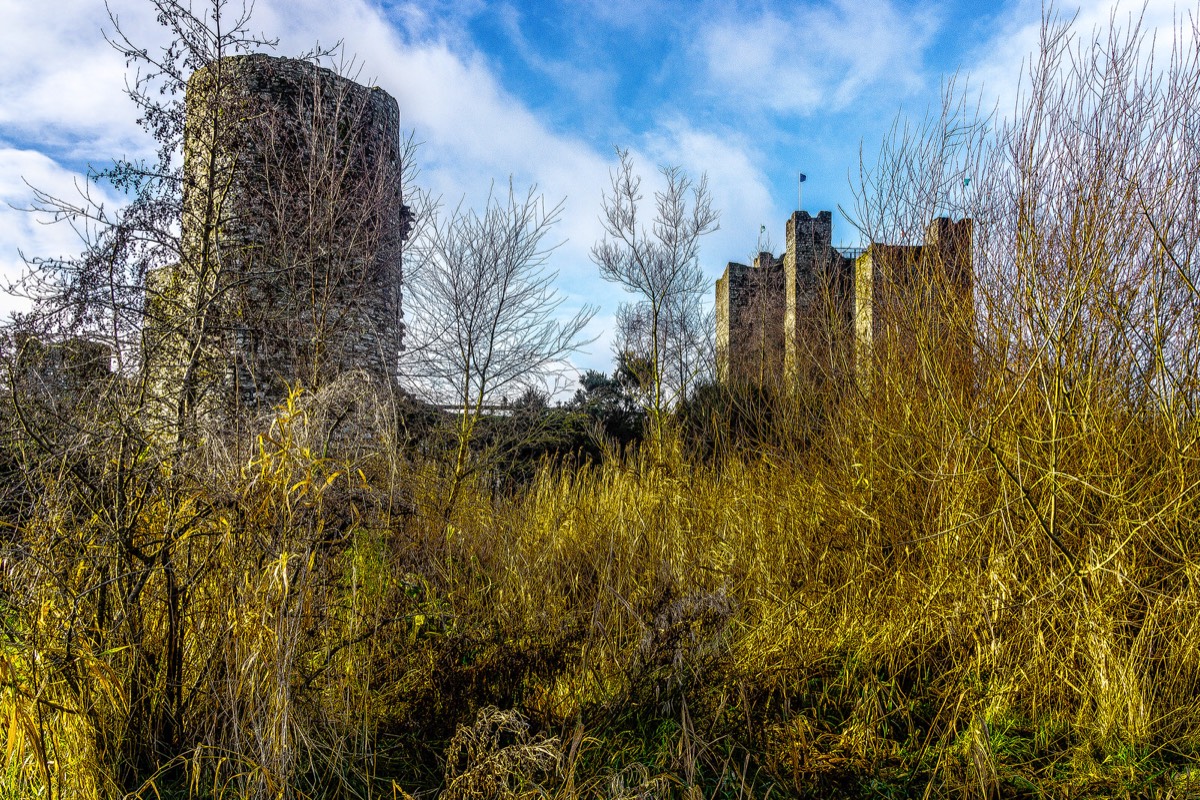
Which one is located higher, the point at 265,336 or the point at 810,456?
the point at 265,336

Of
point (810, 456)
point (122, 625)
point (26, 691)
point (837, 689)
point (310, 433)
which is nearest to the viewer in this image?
point (26, 691)

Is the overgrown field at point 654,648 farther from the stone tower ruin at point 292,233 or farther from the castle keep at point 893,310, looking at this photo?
the stone tower ruin at point 292,233

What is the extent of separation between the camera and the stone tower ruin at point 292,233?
14.6ft

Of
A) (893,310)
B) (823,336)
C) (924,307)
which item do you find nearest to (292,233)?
(823,336)

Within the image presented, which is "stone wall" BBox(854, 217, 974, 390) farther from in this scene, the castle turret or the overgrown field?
the overgrown field

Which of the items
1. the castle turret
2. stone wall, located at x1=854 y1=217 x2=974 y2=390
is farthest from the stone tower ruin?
stone wall, located at x1=854 y1=217 x2=974 y2=390

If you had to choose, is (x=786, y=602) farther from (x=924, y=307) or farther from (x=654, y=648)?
(x=924, y=307)

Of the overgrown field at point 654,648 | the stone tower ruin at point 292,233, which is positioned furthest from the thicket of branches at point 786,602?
the stone tower ruin at point 292,233

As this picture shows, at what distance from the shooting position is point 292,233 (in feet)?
23.6

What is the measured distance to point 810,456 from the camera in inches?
167

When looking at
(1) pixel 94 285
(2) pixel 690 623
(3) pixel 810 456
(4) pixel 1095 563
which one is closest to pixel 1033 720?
(4) pixel 1095 563

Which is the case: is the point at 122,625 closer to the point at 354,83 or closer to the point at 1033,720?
the point at 1033,720

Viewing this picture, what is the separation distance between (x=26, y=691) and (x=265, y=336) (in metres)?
4.29

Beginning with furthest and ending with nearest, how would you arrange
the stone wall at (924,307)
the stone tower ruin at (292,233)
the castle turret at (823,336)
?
the stone tower ruin at (292,233) < the castle turret at (823,336) < the stone wall at (924,307)
